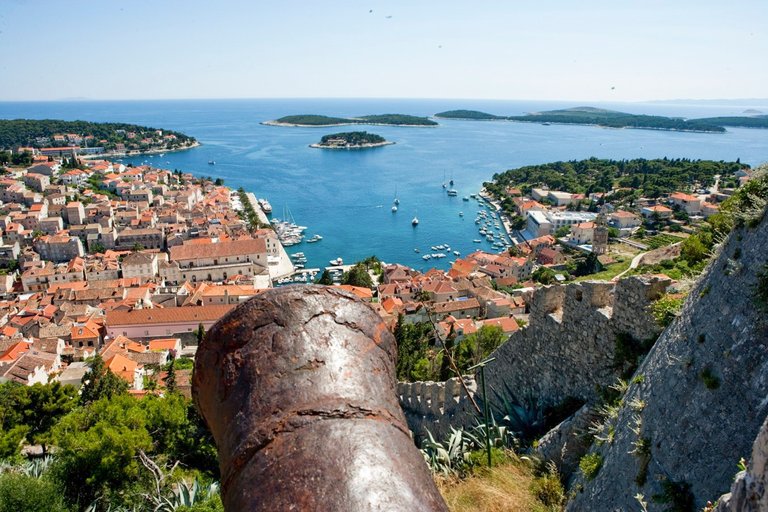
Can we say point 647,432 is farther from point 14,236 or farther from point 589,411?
point 14,236

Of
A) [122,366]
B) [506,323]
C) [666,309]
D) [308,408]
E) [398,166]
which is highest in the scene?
[308,408]

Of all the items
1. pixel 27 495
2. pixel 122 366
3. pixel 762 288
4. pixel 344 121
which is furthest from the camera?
pixel 344 121

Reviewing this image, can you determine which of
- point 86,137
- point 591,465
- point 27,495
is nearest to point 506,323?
point 27,495

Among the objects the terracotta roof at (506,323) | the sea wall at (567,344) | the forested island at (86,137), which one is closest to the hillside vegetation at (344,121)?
the forested island at (86,137)

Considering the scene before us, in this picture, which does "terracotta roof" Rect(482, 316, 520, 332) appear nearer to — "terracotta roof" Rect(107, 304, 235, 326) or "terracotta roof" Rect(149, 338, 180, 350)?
"terracotta roof" Rect(107, 304, 235, 326)

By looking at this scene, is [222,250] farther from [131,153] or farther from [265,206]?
[131,153]

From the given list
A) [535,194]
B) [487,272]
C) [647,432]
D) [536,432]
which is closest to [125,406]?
[536,432]

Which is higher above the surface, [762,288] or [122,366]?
[762,288]
